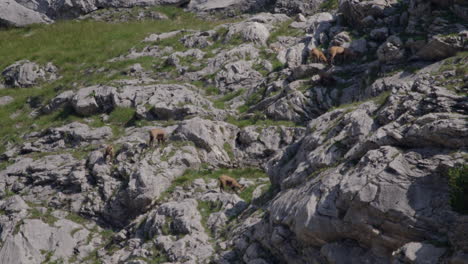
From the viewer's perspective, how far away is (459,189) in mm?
11016

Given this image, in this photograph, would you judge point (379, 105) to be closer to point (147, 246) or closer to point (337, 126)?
point (337, 126)

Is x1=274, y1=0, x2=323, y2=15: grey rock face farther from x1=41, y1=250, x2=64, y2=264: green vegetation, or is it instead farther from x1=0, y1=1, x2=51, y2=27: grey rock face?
x1=41, y1=250, x2=64, y2=264: green vegetation

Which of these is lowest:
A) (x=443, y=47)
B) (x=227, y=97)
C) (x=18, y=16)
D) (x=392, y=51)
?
(x=227, y=97)

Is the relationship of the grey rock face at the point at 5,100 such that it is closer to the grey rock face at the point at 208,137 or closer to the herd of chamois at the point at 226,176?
the herd of chamois at the point at 226,176

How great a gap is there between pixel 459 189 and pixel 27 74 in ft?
115

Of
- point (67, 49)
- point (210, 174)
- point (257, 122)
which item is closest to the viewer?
point (210, 174)

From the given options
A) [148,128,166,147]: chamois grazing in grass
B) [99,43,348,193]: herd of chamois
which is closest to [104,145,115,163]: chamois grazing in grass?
[99,43,348,193]: herd of chamois

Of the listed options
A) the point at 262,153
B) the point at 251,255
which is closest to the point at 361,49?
the point at 262,153

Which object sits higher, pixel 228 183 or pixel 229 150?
pixel 228 183

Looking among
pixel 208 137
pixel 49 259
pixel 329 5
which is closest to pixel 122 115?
pixel 208 137

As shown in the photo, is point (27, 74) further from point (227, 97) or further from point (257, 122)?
point (257, 122)

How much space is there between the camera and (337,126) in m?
17.4

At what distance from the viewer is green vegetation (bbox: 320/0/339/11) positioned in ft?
129

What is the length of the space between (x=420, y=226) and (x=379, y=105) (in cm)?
613
